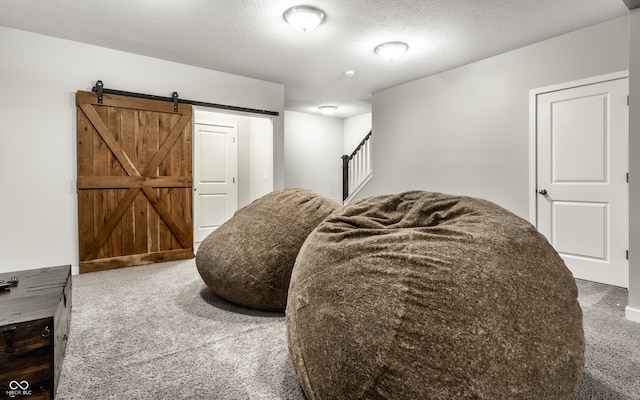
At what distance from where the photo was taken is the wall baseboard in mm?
2539

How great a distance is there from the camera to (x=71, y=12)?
3357 millimetres

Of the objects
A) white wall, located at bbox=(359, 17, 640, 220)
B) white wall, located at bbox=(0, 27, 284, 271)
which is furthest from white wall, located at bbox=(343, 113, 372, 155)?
white wall, located at bbox=(0, 27, 284, 271)

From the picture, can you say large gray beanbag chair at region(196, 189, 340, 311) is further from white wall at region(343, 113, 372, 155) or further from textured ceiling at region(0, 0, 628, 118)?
white wall at region(343, 113, 372, 155)

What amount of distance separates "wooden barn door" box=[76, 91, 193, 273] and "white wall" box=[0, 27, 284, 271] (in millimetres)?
153

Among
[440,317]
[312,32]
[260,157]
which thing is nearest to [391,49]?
[312,32]

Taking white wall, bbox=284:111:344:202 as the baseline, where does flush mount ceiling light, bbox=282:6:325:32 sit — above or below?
above

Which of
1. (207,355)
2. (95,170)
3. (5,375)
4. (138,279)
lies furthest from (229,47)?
(5,375)

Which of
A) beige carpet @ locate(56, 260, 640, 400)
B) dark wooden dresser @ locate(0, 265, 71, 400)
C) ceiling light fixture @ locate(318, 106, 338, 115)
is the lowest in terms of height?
beige carpet @ locate(56, 260, 640, 400)

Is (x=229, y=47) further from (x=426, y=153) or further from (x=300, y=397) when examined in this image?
(x=300, y=397)

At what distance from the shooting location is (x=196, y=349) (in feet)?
6.70

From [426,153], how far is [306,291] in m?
4.38

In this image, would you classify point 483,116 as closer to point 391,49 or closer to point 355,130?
point 391,49

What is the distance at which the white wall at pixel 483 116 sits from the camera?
3750 millimetres

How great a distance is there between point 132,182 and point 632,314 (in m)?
5.15
